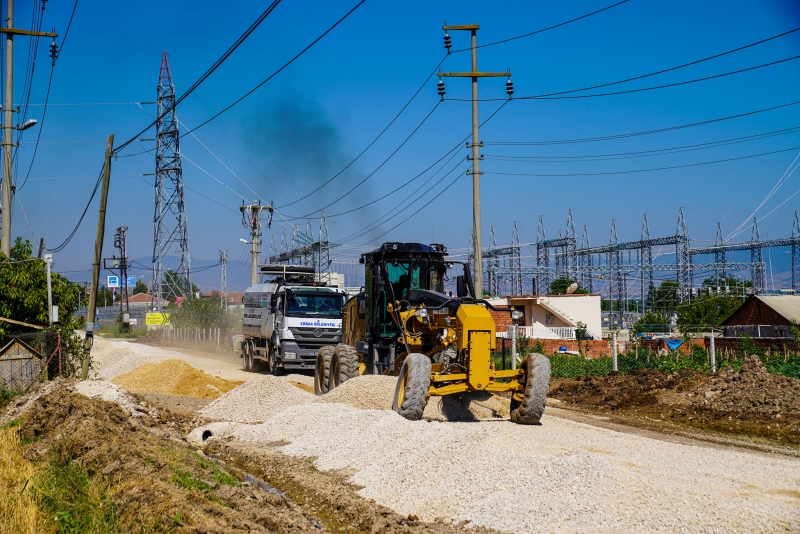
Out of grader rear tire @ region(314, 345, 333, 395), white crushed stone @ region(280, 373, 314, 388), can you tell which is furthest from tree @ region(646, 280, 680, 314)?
grader rear tire @ region(314, 345, 333, 395)

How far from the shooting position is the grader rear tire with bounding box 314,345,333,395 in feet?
58.5

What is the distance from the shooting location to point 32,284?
72.0ft

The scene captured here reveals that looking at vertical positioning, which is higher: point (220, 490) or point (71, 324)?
point (71, 324)

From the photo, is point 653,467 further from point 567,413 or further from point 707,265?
point 707,265

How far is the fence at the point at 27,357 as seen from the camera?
1938cm

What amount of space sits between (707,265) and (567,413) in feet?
215

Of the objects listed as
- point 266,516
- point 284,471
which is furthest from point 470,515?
point 284,471

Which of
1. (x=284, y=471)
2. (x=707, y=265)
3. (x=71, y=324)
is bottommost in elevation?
(x=284, y=471)

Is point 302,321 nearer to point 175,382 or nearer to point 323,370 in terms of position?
point 175,382

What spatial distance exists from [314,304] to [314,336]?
1.08 metres

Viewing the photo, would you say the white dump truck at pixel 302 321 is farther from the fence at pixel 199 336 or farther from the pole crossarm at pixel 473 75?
the fence at pixel 199 336

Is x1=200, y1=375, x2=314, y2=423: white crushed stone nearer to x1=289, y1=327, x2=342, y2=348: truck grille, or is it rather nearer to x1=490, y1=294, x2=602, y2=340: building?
x1=289, y1=327, x2=342, y2=348: truck grille

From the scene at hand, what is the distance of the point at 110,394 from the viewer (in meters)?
18.4

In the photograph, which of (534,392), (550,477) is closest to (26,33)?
(534,392)
